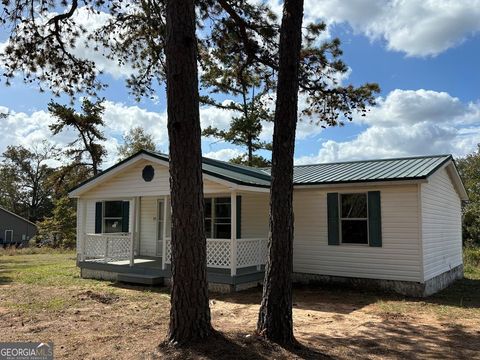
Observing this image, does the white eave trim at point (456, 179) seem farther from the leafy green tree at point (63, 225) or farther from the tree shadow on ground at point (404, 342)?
the leafy green tree at point (63, 225)

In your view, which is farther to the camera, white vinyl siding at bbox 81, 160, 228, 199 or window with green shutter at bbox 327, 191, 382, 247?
white vinyl siding at bbox 81, 160, 228, 199

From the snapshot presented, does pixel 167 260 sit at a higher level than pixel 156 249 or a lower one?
lower

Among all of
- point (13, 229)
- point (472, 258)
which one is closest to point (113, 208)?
point (472, 258)

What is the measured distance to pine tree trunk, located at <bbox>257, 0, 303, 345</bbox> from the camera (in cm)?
575

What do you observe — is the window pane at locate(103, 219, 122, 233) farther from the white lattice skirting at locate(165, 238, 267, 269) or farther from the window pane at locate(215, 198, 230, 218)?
the white lattice skirting at locate(165, 238, 267, 269)

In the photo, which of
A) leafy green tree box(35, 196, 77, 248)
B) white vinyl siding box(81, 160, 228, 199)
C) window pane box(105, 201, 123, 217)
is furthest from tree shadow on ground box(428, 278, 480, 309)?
leafy green tree box(35, 196, 77, 248)

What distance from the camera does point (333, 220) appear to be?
12.1m

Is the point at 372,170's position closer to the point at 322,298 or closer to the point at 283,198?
the point at 322,298

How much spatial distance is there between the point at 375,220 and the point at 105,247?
8.29 m

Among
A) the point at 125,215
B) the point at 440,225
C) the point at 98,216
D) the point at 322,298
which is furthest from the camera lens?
the point at 98,216

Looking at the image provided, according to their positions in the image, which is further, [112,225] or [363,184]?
[112,225]

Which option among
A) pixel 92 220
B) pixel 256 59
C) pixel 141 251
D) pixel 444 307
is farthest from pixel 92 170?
pixel 444 307

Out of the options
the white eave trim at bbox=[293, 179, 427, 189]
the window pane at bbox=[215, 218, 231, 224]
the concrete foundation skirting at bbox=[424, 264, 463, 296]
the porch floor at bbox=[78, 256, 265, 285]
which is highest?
the white eave trim at bbox=[293, 179, 427, 189]

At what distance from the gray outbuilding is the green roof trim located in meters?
44.5
